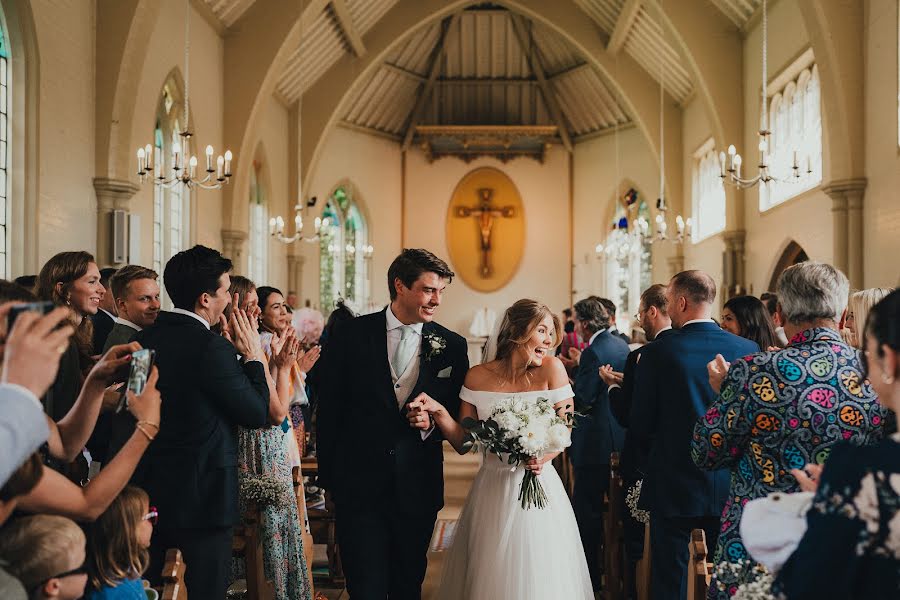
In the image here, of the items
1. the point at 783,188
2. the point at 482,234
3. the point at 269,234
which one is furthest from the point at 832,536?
the point at 482,234

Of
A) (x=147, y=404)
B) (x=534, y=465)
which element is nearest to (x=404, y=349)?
(x=534, y=465)

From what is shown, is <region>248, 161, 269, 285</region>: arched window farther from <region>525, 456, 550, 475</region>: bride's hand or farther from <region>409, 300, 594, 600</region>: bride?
<region>525, 456, 550, 475</region>: bride's hand

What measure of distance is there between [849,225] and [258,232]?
30.3ft

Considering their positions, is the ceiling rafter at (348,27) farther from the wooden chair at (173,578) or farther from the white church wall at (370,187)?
the wooden chair at (173,578)

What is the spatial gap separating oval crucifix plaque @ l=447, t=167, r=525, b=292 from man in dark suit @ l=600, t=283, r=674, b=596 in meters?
15.6

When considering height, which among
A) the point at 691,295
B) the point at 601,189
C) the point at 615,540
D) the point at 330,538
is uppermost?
the point at 601,189

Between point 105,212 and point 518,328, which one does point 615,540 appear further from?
point 105,212

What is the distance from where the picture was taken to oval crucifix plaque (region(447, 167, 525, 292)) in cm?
2036

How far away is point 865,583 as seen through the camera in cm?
153

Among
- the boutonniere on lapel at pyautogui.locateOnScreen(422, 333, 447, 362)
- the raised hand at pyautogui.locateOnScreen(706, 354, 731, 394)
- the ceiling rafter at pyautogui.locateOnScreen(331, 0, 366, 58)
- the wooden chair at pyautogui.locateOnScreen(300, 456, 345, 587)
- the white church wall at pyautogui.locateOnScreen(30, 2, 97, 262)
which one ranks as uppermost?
the ceiling rafter at pyautogui.locateOnScreen(331, 0, 366, 58)

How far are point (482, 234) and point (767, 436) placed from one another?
1782cm

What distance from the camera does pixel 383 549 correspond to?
344 centimetres

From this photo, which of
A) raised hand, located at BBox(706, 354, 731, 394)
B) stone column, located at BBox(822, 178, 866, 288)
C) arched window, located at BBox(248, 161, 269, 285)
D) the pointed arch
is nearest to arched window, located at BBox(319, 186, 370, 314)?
arched window, located at BBox(248, 161, 269, 285)

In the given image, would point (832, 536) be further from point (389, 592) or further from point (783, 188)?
point (783, 188)
